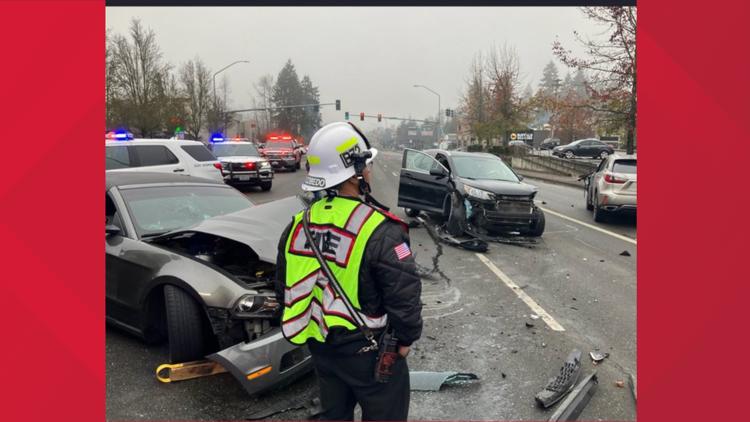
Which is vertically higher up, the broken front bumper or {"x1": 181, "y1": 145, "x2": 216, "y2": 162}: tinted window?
{"x1": 181, "y1": 145, "x2": 216, "y2": 162}: tinted window

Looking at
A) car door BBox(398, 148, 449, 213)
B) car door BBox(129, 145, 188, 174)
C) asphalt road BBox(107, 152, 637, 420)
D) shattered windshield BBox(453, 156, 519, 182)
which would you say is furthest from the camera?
car door BBox(129, 145, 188, 174)

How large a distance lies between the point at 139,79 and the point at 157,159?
88.7 feet

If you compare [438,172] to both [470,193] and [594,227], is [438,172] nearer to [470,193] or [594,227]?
[470,193]

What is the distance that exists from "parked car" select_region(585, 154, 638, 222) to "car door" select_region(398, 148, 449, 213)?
3925 mm

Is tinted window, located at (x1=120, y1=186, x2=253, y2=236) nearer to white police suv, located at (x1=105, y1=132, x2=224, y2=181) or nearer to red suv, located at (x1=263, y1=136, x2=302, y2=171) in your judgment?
white police suv, located at (x1=105, y1=132, x2=224, y2=181)

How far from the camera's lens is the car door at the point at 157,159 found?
11.4 meters

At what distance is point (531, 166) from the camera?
3709cm

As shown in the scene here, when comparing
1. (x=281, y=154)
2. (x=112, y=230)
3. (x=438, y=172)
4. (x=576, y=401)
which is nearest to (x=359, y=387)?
(x=576, y=401)

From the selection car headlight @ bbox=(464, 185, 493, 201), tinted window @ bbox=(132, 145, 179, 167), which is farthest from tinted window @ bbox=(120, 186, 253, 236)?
tinted window @ bbox=(132, 145, 179, 167)

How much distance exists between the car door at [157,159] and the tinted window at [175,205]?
6.78m

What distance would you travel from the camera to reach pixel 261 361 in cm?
325

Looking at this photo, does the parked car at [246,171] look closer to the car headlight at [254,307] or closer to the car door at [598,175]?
the car door at [598,175]

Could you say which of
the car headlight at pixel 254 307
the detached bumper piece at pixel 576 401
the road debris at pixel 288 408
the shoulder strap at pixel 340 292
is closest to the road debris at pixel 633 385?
the detached bumper piece at pixel 576 401

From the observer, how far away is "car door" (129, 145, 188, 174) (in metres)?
11.4
